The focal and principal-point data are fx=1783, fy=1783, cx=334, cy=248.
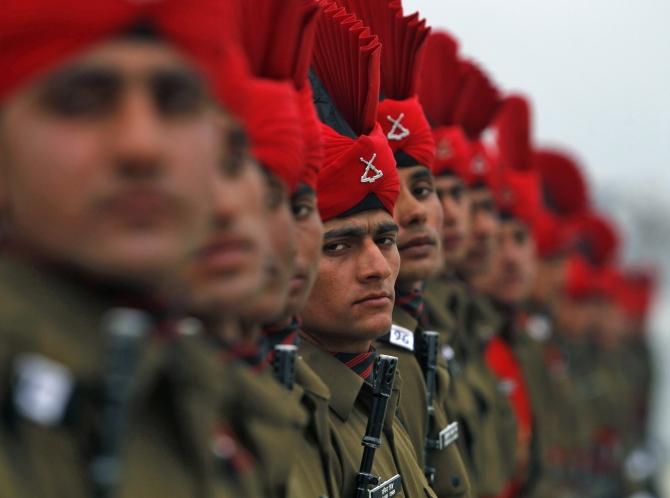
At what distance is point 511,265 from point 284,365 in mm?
7338

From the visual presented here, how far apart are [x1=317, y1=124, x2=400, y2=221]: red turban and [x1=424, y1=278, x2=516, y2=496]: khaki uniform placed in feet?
9.36

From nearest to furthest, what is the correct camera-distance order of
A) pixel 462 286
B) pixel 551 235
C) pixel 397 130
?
pixel 397 130 → pixel 462 286 → pixel 551 235

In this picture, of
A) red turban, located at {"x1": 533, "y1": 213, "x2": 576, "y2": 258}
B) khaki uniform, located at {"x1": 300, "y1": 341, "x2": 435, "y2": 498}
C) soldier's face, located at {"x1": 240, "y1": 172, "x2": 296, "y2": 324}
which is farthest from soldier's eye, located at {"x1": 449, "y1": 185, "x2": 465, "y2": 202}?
soldier's face, located at {"x1": 240, "y1": 172, "x2": 296, "y2": 324}

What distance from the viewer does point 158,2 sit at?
4020mm

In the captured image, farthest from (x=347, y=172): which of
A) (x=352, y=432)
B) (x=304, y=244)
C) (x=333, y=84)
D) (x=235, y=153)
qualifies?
(x=235, y=153)

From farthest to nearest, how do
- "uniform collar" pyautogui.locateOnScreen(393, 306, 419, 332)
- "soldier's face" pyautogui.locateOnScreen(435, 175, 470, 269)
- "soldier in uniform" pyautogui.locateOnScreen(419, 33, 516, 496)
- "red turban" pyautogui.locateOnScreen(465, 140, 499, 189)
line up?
"red turban" pyautogui.locateOnScreen(465, 140, 499, 189) < "soldier's face" pyautogui.locateOnScreen(435, 175, 470, 269) < "soldier in uniform" pyautogui.locateOnScreen(419, 33, 516, 496) < "uniform collar" pyautogui.locateOnScreen(393, 306, 419, 332)

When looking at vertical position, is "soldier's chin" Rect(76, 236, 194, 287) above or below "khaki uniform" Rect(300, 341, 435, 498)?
above

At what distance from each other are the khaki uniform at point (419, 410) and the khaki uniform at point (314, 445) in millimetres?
2195

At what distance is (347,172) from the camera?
7074 mm

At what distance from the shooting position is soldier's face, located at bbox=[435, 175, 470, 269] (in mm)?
10367

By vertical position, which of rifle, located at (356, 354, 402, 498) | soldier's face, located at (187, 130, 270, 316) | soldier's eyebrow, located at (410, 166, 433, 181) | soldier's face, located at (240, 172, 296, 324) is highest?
soldier's face, located at (187, 130, 270, 316)

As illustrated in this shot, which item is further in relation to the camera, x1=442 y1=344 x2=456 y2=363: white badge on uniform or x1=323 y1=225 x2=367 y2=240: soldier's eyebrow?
x1=442 y1=344 x2=456 y2=363: white badge on uniform

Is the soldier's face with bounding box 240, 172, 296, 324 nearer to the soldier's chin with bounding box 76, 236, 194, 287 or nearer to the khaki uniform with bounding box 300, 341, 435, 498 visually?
the soldier's chin with bounding box 76, 236, 194, 287

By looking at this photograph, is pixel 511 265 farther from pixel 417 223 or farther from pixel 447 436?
pixel 417 223
